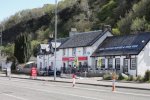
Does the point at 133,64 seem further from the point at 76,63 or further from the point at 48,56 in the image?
the point at 48,56

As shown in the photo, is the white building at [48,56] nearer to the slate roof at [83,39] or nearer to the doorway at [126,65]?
the slate roof at [83,39]

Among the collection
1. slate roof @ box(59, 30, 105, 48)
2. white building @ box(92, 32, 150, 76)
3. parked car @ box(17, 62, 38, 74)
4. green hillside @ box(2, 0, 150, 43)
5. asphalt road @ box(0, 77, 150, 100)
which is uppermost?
green hillside @ box(2, 0, 150, 43)

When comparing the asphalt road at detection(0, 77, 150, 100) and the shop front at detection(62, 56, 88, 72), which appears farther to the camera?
the shop front at detection(62, 56, 88, 72)

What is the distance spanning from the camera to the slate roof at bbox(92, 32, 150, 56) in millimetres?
59844

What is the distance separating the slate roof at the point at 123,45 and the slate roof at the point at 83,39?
1629mm

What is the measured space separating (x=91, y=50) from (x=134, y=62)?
1204 cm

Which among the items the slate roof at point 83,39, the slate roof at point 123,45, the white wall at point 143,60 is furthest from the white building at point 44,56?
the white wall at point 143,60

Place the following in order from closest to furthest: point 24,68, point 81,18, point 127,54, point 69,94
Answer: point 69,94 → point 127,54 → point 24,68 → point 81,18

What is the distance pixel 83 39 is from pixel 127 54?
52.1ft

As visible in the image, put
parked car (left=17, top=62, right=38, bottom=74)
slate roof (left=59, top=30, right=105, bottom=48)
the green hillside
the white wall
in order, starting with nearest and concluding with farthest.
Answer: the white wall, slate roof (left=59, top=30, right=105, bottom=48), parked car (left=17, top=62, right=38, bottom=74), the green hillside

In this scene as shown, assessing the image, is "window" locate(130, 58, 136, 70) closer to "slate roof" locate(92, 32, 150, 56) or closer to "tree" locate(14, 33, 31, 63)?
"slate roof" locate(92, 32, 150, 56)

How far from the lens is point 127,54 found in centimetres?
6041

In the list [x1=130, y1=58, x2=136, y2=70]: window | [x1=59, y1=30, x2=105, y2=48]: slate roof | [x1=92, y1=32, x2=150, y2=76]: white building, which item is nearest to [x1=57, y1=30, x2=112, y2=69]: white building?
[x1=59, y1=30, x2=105, y2=48]: slate roof

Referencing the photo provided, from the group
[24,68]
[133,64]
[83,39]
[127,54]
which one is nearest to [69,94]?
[133,64]
